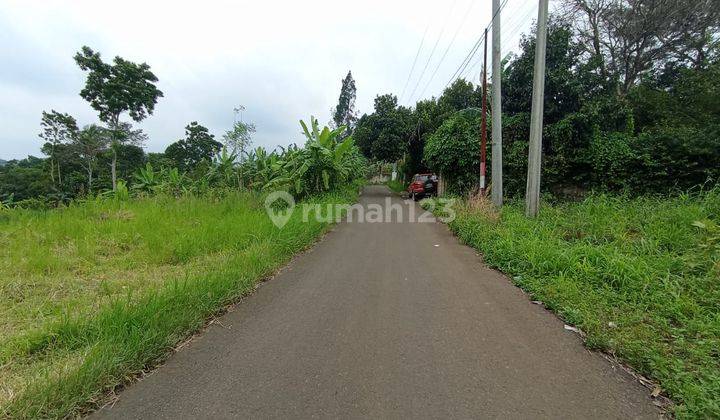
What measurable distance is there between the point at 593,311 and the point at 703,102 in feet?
46.2

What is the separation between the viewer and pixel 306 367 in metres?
2.62

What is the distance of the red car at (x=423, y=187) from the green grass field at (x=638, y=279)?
11722 millimetres

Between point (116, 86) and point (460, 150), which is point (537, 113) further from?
point (116, 86)

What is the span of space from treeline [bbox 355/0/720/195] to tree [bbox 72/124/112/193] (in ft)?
85.6

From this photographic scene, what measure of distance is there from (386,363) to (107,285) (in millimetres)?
3529

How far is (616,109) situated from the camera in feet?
42.5

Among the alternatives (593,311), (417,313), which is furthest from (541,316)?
(417,313)

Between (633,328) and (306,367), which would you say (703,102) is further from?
(306,367)

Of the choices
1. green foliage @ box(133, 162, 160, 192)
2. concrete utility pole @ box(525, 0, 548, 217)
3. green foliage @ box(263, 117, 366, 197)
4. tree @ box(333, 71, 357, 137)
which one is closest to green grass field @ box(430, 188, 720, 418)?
concrete utility pole @ box(525, 0, 548, 217)

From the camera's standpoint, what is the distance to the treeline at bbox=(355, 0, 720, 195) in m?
11.5

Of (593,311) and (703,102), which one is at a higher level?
(703,102)

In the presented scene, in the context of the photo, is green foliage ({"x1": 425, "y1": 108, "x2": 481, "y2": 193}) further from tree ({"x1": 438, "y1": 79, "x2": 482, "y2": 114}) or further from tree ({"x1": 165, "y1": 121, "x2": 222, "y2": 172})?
tree ({"x1": 165, "y1": 121, "x2": 222, "y2": 172})

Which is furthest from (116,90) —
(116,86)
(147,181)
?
(147,181)

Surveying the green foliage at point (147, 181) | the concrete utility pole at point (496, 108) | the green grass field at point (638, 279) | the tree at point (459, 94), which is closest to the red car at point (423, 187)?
the tree at point (459, 94)
